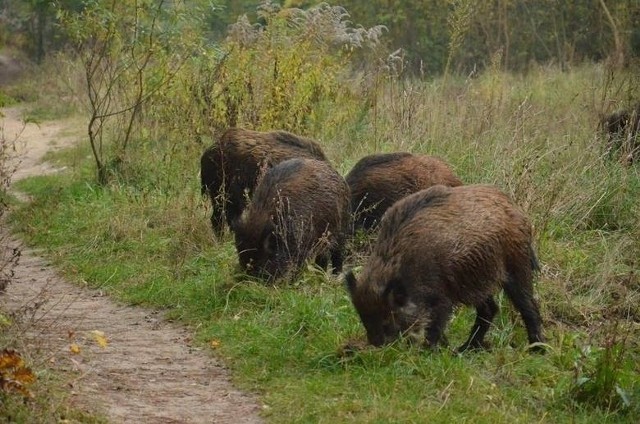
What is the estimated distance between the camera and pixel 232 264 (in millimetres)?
9250

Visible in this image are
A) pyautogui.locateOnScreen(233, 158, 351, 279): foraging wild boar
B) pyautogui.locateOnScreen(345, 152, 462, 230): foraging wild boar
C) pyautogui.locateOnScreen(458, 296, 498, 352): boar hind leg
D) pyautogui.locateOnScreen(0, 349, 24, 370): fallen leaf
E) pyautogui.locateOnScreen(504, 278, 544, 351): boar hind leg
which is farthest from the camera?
pyautogui.locateOnScreen(345, 152, 462, 230): foraging wild boar

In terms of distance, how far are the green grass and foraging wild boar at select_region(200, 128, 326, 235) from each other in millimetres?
280

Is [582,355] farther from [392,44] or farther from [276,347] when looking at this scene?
[392,44]

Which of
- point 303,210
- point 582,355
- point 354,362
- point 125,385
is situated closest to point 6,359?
point 125,385

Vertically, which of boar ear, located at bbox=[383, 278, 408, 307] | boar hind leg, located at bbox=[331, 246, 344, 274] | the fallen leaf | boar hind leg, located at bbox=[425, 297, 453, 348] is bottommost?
boar hind leg, located at bbox=[331, 246, 344, 274]

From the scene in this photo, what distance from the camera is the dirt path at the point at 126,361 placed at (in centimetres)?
614

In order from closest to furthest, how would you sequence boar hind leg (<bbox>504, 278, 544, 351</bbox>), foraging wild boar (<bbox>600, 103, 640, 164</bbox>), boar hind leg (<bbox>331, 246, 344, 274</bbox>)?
1. boar hind leg (<bbox>504, 278, 544, 351</bbox>)
2. boar hind leg (<bbox>331, 246, 344, 274</bbox>)
3. foraging wild boar (<bbox>600, 103, 640, 164</bbox>)

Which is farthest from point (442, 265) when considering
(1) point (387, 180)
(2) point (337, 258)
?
(1) point (387, 180)

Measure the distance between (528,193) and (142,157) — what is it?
19.2ft

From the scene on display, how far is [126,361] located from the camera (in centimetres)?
725

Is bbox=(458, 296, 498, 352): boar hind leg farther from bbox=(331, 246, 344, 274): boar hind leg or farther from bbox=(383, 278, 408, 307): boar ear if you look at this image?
bbox=(331, 246, 344, 274): boar hind leg

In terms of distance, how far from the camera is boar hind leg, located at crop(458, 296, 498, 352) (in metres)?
7.30

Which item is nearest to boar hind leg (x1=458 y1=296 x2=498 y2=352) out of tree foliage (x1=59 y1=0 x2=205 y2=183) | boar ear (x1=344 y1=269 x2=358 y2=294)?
boar ear (x1=344 y1=269 x2=358 y2=294)

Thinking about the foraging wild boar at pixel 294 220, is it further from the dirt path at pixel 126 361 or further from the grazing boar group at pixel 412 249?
the dirt path at pixel 126 361
